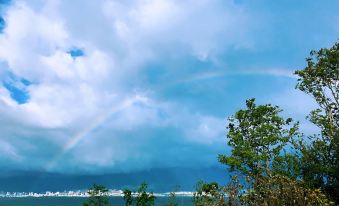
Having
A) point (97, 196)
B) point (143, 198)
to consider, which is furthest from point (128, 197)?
point (97, 196)

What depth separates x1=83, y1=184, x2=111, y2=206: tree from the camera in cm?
5204

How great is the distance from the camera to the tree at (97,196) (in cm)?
5204

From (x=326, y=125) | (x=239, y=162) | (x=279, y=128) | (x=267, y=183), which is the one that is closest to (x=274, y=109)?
(x=279, y=128)

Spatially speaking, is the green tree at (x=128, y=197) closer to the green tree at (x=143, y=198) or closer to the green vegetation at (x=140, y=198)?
the green vegetation at (x=140, y=198)

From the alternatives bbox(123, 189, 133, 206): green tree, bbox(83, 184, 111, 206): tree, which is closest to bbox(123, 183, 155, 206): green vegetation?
bbox(123, 189, 133, 206): green tree

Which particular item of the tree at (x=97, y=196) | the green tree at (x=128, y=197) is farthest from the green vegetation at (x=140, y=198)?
the tree at (x=97, y=196)

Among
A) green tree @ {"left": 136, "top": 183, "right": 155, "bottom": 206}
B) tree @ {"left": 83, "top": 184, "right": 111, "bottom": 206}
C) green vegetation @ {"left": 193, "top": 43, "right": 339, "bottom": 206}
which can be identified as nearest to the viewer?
green vegetation @ {"left": 193, "top": 43, "right": 339, "bottom": 206}

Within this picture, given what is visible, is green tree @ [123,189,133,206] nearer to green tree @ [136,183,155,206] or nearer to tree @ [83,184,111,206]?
green tree @ [136,183,155,206]

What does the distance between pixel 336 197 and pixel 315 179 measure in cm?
275

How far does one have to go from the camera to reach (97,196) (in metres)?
52.4

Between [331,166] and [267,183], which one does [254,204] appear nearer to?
[267,183]

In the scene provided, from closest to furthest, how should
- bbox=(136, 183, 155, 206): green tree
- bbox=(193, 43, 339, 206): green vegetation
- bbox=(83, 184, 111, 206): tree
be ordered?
bbox=(193, 43, 339, 206): green vegetation < bbox=(136, 183, 155, 206): green tree < bbox=(83, 184, 111, 206): tree

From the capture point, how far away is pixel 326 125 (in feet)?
148

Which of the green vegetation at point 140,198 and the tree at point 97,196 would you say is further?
the tree at point 97,196
